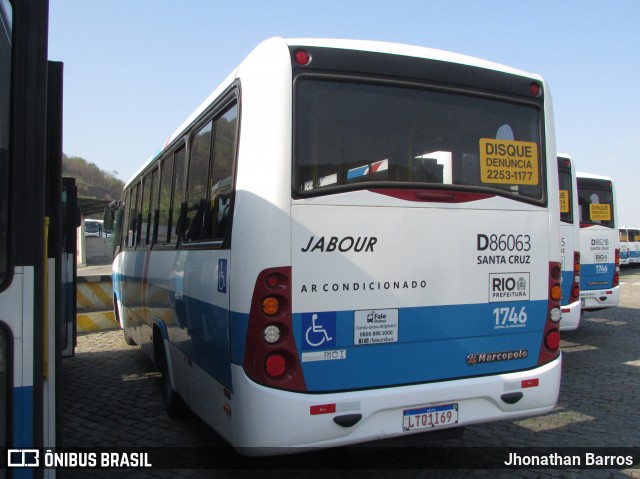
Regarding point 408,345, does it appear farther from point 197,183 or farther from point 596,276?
point 596,276

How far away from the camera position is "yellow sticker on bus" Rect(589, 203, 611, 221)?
447 inches

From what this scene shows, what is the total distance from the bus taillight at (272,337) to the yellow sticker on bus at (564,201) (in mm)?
7084

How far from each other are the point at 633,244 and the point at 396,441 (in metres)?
37.9

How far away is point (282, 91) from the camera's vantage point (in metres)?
3.42

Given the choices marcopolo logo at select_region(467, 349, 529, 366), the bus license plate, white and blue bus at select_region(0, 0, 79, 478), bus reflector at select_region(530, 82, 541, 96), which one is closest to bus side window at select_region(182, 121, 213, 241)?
white and blue bus at select_region(0, 0, 79, 478)

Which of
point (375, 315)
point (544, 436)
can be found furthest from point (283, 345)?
point (544, 436)

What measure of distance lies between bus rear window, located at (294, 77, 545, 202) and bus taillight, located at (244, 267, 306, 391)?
1.93 ft

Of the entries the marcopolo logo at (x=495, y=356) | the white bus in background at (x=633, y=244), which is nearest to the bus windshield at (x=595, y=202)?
the marcopolo logo at (x=495, y=356)

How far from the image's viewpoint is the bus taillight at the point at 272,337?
10.8 ft

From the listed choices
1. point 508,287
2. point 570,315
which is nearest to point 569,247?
point 570,315

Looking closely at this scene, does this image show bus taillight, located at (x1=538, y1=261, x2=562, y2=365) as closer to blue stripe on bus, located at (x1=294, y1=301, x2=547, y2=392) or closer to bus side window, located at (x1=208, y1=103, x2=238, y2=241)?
blue stripe on bus, located at (x1=294, y1=301, x2=547, y2=392)

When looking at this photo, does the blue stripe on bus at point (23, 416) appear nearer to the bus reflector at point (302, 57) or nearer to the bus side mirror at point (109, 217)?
the bus reflector at point (302, 57)

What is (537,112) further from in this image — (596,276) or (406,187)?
(596,276)

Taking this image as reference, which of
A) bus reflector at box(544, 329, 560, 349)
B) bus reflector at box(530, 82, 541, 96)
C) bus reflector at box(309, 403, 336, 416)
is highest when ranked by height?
bus reflector at box(530, 82, 541, 96)
